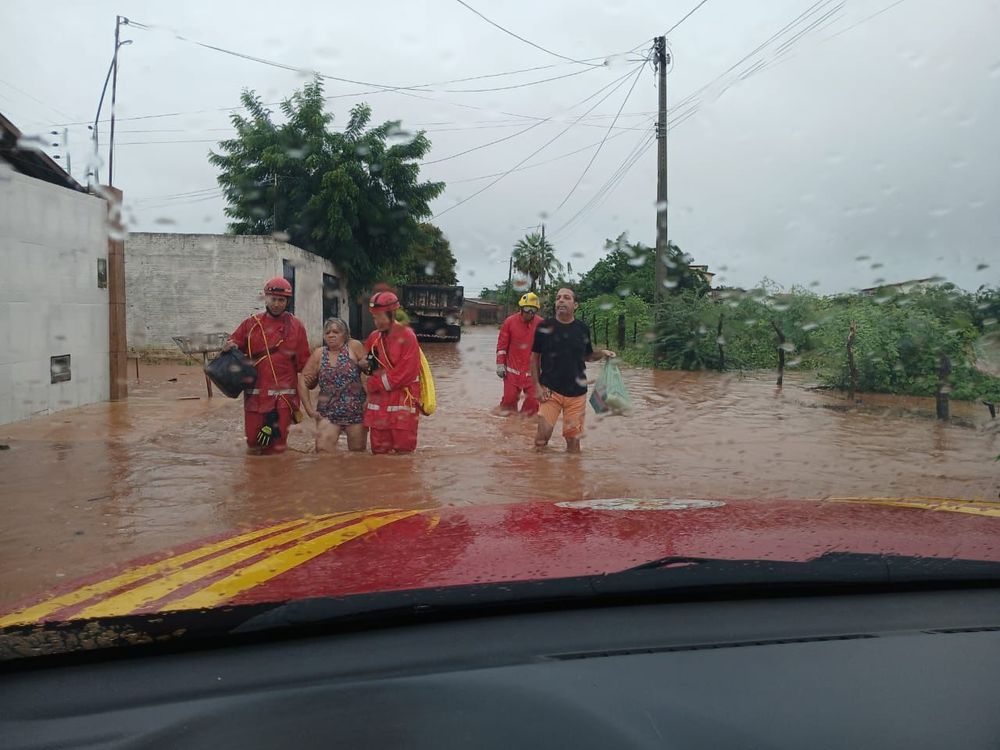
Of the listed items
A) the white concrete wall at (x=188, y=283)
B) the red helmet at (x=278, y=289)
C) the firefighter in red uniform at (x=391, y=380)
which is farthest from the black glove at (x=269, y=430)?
the white concrete wall at (x=188, y=283)

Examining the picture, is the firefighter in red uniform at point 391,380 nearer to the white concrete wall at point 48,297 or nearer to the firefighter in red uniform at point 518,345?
the firefighter in red uniform at point 518,345

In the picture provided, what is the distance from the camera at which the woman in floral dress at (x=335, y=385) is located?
7.55m

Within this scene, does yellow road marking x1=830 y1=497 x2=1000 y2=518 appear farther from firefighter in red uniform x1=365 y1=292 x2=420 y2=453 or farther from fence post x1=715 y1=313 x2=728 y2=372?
fence post x1=715 y1=313 x2=728 y2=372

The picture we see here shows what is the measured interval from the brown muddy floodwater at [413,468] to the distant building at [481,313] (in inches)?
1220

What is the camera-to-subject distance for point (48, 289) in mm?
9844

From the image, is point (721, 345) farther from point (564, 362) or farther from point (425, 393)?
point (425, 393)

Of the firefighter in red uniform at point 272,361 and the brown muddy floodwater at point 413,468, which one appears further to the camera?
the firefighter in red uniform at point 272,361

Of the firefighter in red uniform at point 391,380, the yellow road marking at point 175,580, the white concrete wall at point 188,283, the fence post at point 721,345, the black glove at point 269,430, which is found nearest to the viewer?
the yellow road marking at point 175,580

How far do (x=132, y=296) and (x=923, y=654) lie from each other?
19.8 meters

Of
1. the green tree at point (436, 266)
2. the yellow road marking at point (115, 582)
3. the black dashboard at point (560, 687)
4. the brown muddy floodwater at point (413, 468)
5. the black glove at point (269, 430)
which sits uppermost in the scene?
the green tree at point (436, 266)

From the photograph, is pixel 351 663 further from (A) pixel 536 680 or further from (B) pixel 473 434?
(B) pixel 473 434

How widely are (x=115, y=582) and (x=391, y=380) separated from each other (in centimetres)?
548

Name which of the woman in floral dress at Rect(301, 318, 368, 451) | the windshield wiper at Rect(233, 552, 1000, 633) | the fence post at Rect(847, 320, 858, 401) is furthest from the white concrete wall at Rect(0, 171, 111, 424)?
the fence post at Rect(847, 320, 858, 401)

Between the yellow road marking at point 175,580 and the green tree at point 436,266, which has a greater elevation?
the green tree at point 436,266
